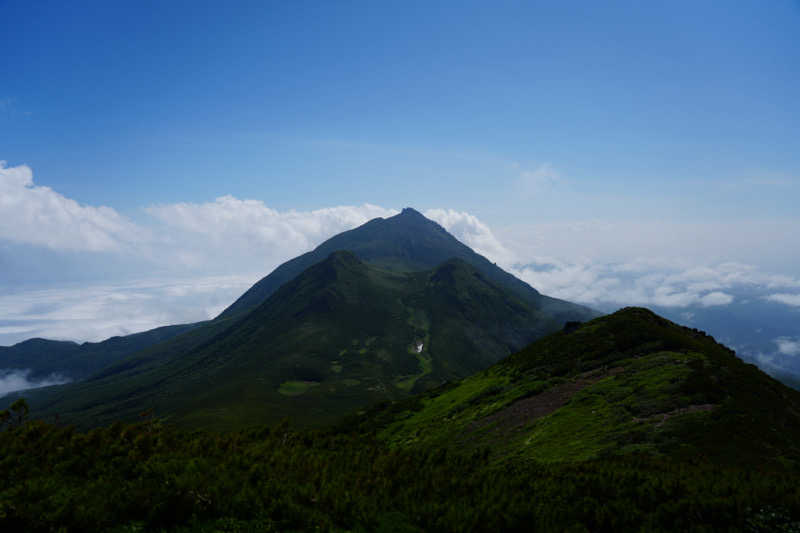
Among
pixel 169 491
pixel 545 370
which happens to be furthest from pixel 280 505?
pixel 545 370

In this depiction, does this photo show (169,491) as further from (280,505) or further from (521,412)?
(521,412)

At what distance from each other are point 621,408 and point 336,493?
24622 millimetres

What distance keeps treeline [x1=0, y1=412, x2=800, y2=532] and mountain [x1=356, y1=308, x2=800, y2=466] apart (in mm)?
4840

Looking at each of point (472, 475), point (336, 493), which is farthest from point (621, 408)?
point (336, 493)

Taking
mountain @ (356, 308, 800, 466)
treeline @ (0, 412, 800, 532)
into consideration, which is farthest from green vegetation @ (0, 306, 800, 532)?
mountain @ (356, 308, 800, 466)

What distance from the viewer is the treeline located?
12680 mm

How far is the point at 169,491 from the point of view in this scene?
1360 cm

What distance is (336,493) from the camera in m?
15.2

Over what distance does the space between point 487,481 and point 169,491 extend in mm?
12422

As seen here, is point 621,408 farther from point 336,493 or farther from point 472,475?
point 336,493

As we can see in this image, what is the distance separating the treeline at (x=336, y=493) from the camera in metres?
12.7

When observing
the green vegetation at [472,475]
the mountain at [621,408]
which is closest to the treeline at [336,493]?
the green vegetation at [472,475]

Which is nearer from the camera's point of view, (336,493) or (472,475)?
(336,493)

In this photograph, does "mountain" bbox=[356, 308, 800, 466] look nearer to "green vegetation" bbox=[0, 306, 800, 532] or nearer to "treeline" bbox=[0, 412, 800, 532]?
"green vegetation" bbox=[0, 306, 800, 532]
